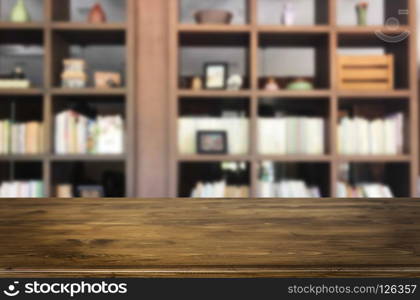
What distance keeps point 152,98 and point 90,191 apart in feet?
2.01

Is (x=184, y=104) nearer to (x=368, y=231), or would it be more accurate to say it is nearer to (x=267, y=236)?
(x=267, y=236)

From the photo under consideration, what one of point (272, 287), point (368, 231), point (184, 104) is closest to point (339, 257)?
point (368, 231)

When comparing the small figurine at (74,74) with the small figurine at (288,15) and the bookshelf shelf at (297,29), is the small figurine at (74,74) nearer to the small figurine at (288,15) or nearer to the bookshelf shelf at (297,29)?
the bookshelf shelf at (297,29)

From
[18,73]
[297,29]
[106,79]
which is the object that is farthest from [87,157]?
[297,29]

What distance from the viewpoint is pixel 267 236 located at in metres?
1.71

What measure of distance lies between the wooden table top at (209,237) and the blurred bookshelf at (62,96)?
0.59 feet

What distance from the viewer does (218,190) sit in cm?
228

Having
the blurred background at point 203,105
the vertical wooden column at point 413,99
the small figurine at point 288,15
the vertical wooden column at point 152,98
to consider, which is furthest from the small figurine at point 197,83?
the vertical wooden column at point 413,99

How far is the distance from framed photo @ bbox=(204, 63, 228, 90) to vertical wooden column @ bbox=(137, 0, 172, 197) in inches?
9.1

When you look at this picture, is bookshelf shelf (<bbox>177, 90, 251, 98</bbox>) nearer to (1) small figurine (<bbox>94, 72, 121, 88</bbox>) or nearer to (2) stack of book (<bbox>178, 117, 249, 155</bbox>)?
(2) stack of book (<bbox>178, 117, 249, 155</bbox>)

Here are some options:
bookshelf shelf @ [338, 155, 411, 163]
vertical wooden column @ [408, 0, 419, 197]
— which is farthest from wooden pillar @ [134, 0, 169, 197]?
vertical wooden column @ [408, 0, 419, 197]

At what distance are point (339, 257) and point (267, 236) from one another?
316 millimetres

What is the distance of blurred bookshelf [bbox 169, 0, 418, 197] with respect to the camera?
7.17 feet

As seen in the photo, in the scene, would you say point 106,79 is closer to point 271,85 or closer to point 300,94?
point 271,85
